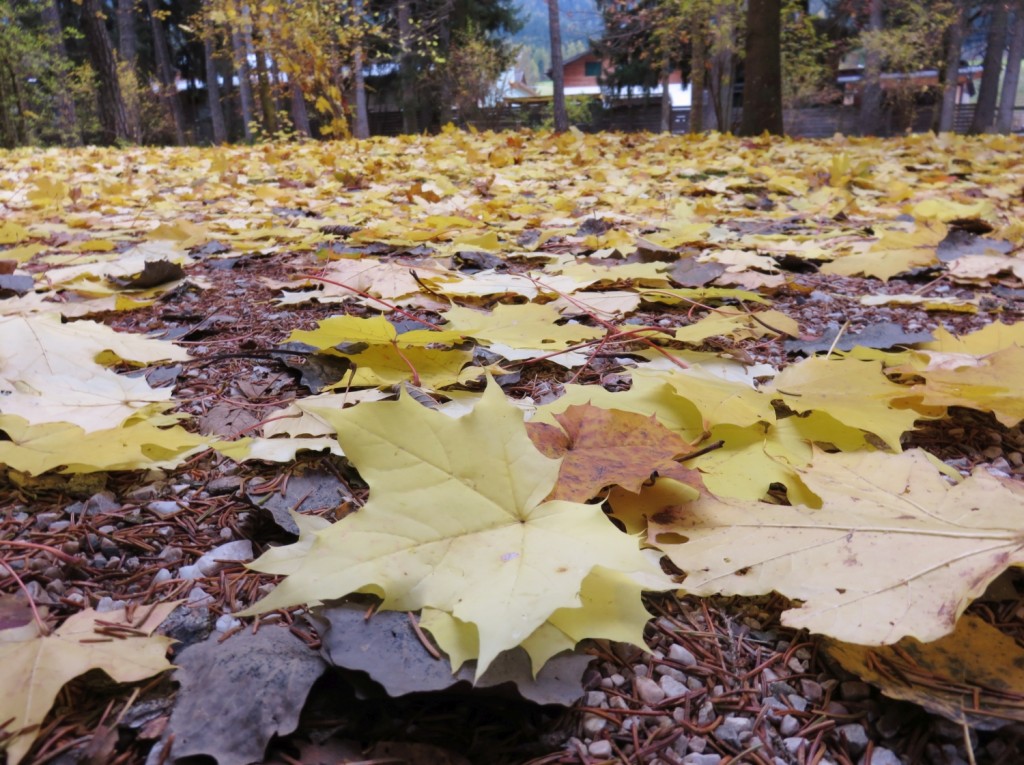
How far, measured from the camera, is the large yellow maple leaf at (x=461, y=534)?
Result: 1.90 ft

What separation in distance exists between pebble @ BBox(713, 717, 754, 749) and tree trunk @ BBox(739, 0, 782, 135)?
7.09 m

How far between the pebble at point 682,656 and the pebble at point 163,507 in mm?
607

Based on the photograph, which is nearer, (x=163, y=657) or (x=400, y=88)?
(x=163, y=657)

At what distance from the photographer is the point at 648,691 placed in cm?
62

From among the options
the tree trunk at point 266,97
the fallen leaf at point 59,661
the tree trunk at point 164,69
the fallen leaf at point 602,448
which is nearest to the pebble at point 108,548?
the fallen leaf at point 59,661

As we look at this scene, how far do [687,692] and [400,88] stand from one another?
20.0 m

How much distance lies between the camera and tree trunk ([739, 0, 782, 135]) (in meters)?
6.39

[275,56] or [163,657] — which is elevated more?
[275,56]

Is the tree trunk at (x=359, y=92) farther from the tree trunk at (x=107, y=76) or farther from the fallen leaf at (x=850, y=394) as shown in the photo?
the fallen leaf at (x=850, y=394)

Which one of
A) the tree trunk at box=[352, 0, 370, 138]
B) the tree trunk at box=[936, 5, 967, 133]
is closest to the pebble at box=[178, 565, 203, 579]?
the tree trunk at box=[352, 0, 370, 138]

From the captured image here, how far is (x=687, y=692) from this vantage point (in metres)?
0.62

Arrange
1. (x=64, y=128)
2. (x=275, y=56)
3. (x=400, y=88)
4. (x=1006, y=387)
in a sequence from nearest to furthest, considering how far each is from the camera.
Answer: (x=1006, y=387) → (x=275, y=56) → (x=64, y=128) → (x=400, y=88)

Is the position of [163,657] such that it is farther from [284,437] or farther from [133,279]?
[133,279]

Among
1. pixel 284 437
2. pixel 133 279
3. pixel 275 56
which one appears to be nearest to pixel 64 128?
pixel 275 56
